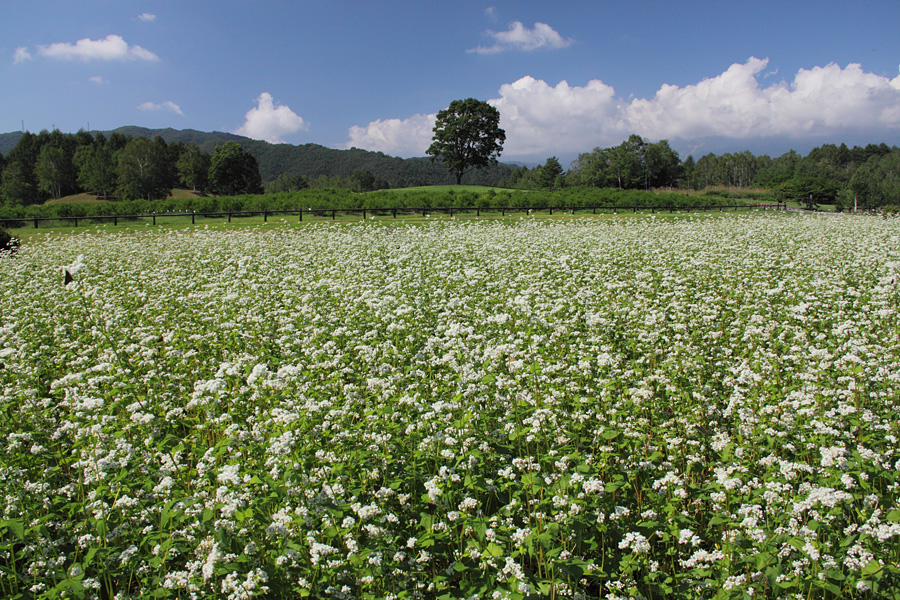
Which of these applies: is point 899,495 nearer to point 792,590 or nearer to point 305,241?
point 792,590

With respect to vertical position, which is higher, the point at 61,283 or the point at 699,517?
the point at 61,283

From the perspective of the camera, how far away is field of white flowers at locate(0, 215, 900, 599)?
10.0 ft

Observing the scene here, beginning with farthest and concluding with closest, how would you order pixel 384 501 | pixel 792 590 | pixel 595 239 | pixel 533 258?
pixel 595 239 → pixel 533 258 → pixel 384 501 → pixel 792 590

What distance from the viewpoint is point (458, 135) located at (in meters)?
83.5

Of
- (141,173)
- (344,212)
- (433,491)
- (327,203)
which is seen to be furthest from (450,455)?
(141,173)

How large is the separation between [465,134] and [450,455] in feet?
281

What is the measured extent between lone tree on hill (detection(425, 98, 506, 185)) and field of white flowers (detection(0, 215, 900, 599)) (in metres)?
78.0

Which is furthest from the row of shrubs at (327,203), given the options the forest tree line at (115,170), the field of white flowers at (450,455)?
the forest tree line at (115,170)

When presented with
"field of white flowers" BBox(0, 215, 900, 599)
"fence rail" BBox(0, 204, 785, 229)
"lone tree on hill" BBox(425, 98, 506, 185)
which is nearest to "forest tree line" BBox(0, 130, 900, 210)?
"lone tree on hill" BBox(425, 98, 506, 185)

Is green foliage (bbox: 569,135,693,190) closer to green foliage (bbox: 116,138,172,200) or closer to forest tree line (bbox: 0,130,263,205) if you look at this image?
forest tree line (bbox: 0,130,263,205)

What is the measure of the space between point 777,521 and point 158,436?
543 cm

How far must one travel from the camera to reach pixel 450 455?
3.80 meters

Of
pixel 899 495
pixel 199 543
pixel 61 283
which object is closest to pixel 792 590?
pixel 899 495

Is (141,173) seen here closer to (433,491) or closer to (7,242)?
(7,242)
